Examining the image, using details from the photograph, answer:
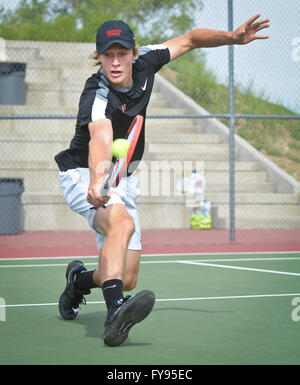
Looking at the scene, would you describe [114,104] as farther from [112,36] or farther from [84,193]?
[84,193]

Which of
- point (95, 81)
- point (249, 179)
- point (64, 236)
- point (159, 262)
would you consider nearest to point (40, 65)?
point (249, 179)

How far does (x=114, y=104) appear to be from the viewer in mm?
5293

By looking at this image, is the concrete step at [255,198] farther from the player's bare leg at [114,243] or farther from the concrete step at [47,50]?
the player's bare leg at [114,243]

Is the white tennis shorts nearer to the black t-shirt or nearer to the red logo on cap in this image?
the black t-shirt

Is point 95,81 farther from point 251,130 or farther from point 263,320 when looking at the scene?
point 251,130

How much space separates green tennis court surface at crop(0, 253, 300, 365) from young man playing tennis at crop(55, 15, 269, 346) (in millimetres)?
275

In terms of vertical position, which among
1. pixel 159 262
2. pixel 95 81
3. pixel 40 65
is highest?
pixel 40 65

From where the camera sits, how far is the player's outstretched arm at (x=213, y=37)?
6.19m

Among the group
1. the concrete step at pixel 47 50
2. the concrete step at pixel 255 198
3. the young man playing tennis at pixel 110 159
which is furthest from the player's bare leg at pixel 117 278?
the concrete step at pixel 47 50

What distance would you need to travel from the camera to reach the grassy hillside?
62.2 feet

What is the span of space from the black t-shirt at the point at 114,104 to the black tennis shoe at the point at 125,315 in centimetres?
120

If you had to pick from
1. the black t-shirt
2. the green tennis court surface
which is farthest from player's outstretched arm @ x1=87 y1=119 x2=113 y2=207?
the green tennis court surface
